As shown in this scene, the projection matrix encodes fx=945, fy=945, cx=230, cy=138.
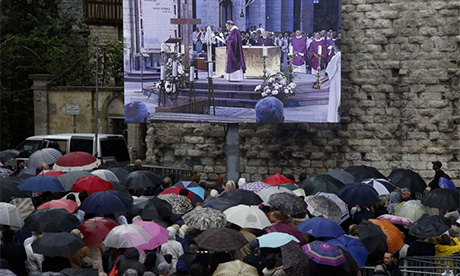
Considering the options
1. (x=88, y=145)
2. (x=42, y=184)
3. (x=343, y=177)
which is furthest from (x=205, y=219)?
(x=88, y=145)

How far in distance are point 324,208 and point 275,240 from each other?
2.86 metres

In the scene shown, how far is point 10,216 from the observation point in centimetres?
1166

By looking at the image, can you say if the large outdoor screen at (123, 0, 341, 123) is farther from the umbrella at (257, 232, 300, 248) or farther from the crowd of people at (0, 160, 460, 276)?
the umbrella at (257, 232, 300, 248)

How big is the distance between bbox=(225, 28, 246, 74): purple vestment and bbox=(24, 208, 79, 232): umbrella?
8.92 m

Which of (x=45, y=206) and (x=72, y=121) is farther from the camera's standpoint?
(x=72, y=121)

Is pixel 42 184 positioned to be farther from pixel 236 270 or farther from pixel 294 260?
pixel 294 260

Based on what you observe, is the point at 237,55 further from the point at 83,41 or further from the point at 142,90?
the point at 83,41

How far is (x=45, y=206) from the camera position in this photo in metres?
12.2

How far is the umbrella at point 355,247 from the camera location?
431 inches

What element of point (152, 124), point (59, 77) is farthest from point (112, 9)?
point (152, 124)

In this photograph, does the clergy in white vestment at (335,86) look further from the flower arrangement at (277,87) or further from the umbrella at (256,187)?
the umbrella at (256,187)

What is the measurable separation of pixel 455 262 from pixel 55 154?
9.18 m

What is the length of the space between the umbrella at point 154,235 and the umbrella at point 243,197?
2570mm

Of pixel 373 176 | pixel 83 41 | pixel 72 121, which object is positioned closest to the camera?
pixel 373 176
